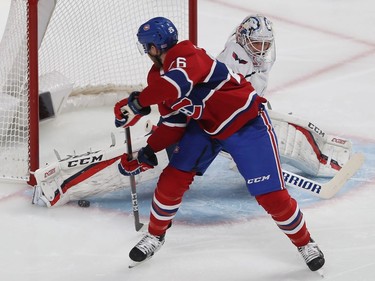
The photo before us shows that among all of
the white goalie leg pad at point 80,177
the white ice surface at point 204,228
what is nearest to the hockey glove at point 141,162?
the white ice surface at point 204,228

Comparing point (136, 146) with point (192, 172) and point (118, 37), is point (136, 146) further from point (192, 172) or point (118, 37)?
point (118, 37)

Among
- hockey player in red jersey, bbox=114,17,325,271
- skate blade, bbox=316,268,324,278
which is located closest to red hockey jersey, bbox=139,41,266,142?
hockey player in red jersey, bbox=114,17,325,271

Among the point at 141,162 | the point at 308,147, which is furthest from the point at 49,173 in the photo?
the point at 308,147

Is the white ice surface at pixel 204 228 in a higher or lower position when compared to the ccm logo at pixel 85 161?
lower

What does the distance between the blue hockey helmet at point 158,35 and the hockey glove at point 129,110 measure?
153 mm

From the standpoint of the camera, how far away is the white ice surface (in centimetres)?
292

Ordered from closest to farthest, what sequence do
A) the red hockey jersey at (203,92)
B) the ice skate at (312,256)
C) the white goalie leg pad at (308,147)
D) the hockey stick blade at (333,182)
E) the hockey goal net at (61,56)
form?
the red hockey jersey at (203,92), the ice skate at (312,256), the hockey stick blade at (333,182), the hockey goal net at (61,56), the white goalie leg pad at (308,147)

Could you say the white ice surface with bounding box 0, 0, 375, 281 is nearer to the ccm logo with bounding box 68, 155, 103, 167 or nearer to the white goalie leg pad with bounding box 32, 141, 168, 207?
the white goalie leg pad with bounding box 32, 141, 168, 207

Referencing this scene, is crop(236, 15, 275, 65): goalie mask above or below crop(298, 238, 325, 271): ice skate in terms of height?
above

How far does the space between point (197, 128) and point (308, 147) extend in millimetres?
818

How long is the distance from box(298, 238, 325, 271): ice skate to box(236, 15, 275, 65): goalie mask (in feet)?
2.52

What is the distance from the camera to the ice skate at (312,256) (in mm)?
2861

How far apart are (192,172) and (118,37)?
148 cm

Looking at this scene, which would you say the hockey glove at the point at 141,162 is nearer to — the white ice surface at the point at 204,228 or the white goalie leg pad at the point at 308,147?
the white ice surface at the point at 204,228
